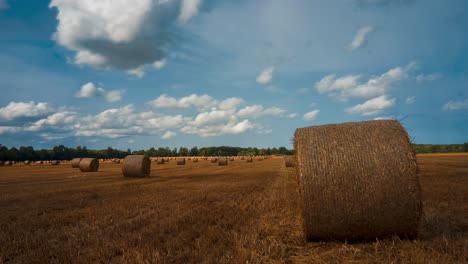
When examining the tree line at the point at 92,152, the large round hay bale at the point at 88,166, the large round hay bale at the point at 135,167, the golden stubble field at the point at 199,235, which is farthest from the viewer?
the tree line at the point at 92,152

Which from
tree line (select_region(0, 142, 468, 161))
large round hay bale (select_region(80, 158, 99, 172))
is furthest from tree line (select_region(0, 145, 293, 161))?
large round hay bale (select_region(80, 158, 99, 172))

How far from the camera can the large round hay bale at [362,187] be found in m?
5.97

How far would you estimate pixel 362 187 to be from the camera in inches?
238

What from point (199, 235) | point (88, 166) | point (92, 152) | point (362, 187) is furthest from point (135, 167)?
point (92, 152)

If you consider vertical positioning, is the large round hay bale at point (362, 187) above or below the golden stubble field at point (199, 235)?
above

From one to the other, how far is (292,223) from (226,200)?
4035 mm

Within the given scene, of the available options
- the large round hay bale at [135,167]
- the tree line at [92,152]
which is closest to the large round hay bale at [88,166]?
the large round hay bale at [135,167]

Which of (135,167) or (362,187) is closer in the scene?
(362,187)

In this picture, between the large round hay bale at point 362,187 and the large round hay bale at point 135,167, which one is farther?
the large round hay bale at point 135,167

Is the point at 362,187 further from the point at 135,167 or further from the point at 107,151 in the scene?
the point at 107,151

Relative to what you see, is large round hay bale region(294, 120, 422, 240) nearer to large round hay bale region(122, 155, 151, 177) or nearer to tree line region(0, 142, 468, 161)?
large round hay bale region(122, 155, 151, 177)

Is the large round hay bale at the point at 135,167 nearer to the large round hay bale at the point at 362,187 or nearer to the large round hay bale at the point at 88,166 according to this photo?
the large round hay bale at the point at 88,166

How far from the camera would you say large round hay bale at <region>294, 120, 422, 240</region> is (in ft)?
19.6

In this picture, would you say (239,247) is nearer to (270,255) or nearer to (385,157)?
(270,255)
